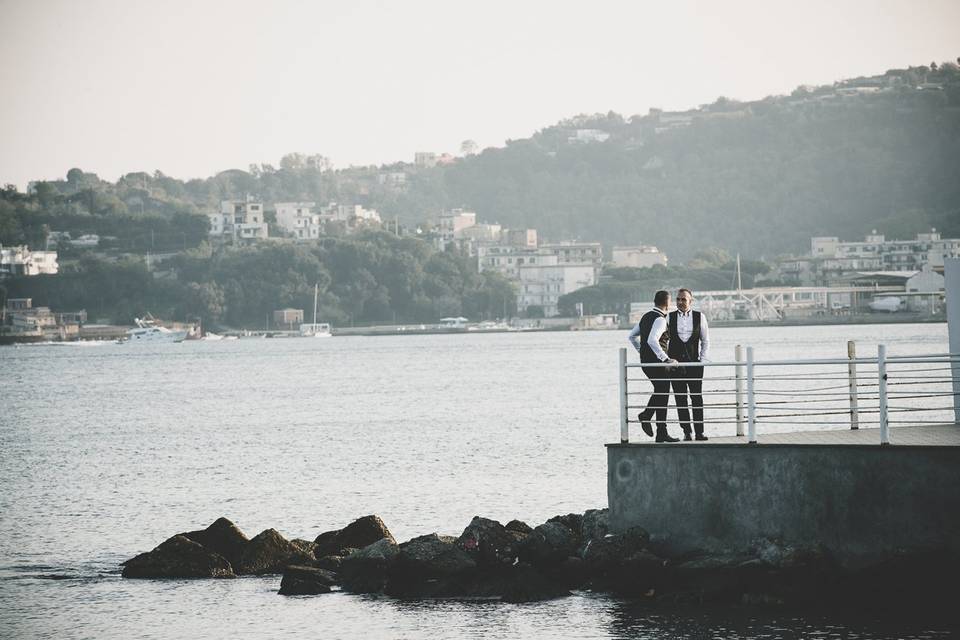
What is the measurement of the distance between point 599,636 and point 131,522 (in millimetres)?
15535

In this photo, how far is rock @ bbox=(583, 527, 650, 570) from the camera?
17359 mm

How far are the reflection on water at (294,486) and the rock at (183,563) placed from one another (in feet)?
1.23

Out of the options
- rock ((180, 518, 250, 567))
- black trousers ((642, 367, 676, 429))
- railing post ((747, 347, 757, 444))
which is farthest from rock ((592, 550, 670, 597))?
rock ((180, 518, 250, 567))

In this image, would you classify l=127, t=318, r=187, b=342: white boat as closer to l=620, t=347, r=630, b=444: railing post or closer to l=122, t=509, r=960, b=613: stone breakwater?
l=122, t=509, r=960, b=613: stone breakwater

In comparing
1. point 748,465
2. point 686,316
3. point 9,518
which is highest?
point 686,316

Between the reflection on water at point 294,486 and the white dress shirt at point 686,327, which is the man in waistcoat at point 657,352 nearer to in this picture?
the white dress shirt at point 686,327

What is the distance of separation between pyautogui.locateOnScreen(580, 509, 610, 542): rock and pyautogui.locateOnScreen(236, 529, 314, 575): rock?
430cm

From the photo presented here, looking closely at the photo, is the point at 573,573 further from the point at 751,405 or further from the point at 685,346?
the point at 751,405

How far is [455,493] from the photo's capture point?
107 ft

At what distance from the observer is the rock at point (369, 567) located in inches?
760

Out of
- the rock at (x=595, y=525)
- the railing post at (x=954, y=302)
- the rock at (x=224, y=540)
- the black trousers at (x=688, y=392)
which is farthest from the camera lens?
the rock at (x=224, y=540)

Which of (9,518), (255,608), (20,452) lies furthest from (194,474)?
(255,608)

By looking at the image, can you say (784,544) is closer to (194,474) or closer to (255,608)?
(255,608)

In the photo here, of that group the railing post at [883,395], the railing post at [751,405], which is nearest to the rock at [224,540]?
the railing post at [751,405]
